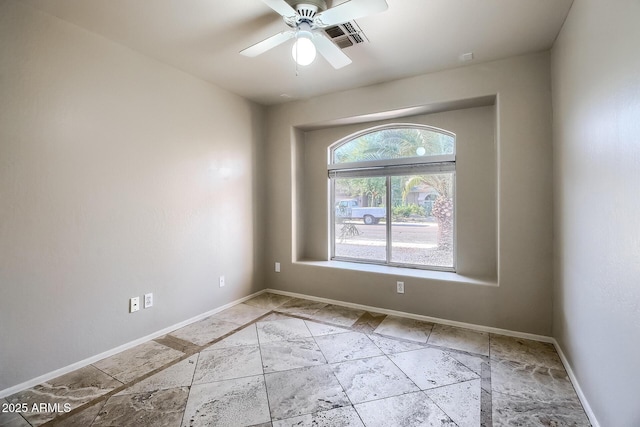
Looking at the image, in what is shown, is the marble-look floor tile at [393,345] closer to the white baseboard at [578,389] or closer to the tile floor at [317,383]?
the tile floor at [317,383]

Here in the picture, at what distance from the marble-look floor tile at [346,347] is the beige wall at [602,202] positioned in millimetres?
1392

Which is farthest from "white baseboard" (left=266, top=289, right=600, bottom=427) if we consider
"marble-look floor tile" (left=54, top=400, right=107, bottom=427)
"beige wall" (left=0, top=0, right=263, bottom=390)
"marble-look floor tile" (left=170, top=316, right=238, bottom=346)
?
"marble-look floor tile" (left=54, top=400, right=107, bottom=427)

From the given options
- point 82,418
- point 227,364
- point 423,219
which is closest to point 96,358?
point 82,418

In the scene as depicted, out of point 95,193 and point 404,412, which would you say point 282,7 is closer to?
point 95,193

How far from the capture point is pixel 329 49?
209 cm

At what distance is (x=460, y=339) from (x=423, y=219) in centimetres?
137

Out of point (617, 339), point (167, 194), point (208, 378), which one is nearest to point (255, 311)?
point (208, 378)

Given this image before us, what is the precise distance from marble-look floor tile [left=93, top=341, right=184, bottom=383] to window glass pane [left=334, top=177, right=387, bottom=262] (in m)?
2.35

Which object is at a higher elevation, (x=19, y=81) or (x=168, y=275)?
(x=19, y=81)

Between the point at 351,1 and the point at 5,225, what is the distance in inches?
102

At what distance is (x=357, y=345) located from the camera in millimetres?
2537

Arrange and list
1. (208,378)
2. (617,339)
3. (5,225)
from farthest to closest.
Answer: (208,378) → (5,225) → (617,339)

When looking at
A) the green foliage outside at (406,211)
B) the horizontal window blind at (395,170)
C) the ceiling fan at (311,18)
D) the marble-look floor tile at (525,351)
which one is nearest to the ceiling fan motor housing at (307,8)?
the ceiling fan at (311,18)

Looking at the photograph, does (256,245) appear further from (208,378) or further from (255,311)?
(208,378)
